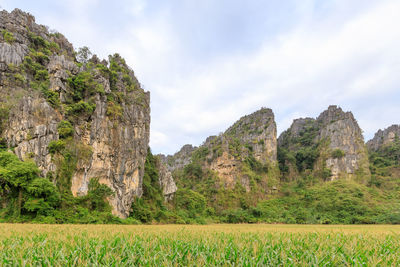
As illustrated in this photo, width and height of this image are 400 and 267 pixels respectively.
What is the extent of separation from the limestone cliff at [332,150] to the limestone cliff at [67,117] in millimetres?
69324

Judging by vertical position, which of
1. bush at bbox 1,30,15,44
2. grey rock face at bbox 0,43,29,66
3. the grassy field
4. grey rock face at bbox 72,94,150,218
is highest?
bush at bbox 1,30,15,44

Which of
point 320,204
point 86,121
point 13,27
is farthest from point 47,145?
point 320,204

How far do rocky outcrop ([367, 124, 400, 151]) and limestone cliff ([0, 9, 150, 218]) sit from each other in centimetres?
10497

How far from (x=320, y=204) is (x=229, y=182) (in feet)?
86.5

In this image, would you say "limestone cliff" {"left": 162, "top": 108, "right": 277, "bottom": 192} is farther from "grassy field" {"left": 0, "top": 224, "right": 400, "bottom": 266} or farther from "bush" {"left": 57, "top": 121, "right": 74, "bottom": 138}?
"grassy field" {"left": 0, "top": 224, "right": 400, "bottom": 266}

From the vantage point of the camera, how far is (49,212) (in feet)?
67.1

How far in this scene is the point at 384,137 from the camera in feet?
304

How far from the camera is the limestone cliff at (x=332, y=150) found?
73500 mm

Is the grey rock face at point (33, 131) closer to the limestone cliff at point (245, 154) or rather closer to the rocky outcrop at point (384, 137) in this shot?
the limestone cliff at point (245, 154)

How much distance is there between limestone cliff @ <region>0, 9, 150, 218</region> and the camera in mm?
23797

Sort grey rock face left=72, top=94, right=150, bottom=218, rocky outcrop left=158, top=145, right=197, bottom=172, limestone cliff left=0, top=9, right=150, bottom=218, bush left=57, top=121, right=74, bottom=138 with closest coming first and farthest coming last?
limestone cliff left=0, top=9, right=150, bottom=218 < bush left=57, top=121, right=74, bottom=138 < grey rock face left=72, top=94, right=150, bottom=218 < rocky outcrop left=158, top=145, right=197, bottom=172

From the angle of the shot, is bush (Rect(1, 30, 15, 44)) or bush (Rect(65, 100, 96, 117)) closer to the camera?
bush (Rect(65, 100, 96, 117))

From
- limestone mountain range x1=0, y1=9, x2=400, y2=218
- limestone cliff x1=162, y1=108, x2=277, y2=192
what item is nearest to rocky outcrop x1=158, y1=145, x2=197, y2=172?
limestone cliff x1=162, y1=108, x2=277, y2=192

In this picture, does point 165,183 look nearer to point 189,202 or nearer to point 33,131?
point 189,202
